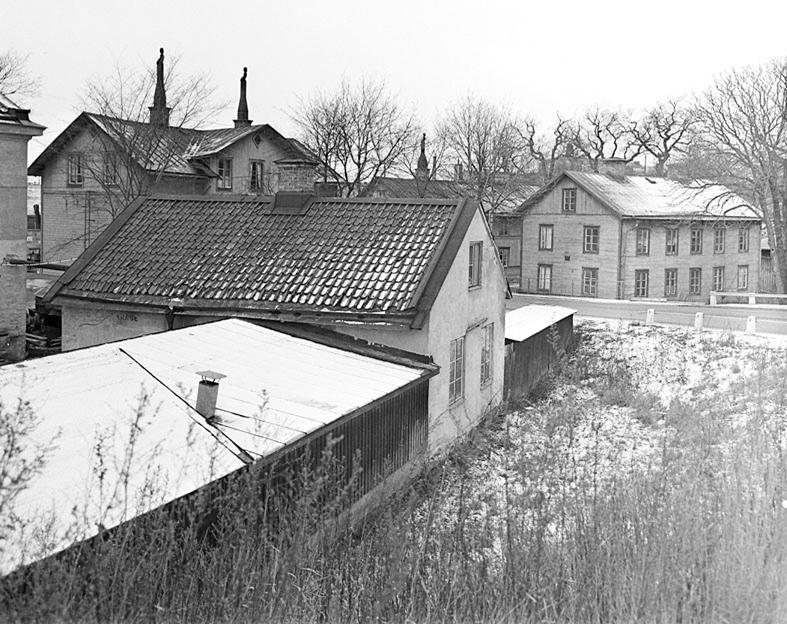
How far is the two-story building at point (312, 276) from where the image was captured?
15016mm

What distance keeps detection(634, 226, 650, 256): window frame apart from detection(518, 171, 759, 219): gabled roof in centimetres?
76

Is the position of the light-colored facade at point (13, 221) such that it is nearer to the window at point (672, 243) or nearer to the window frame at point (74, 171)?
the window frame at point (74, 171)

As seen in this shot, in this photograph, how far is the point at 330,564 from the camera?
5.59m

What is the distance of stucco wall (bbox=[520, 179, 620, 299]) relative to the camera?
140 ft

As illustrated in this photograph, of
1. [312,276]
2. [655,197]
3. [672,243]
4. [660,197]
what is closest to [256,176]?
[655,197]

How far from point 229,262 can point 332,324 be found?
114 inches

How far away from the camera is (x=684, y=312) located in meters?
32.7

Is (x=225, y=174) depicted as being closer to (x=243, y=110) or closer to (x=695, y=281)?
(x=243, y=110)

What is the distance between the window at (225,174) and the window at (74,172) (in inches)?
228

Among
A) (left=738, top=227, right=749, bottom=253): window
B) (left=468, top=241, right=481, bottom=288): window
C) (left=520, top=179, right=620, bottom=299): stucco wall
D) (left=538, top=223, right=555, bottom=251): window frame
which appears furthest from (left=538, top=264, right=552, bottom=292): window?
(left=468, top=241, right=481, bottom=288): window

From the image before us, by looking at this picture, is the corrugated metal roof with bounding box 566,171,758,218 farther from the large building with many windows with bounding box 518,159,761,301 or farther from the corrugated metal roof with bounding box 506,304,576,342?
the corrugated metal roof with bounding box 506,304,576,342

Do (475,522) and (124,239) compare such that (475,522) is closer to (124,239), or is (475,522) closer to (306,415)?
(306,415)

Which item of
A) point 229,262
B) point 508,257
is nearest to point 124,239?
point 229,262

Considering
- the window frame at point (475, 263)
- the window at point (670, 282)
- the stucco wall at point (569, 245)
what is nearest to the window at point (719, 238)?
the window at point (670, 282)
